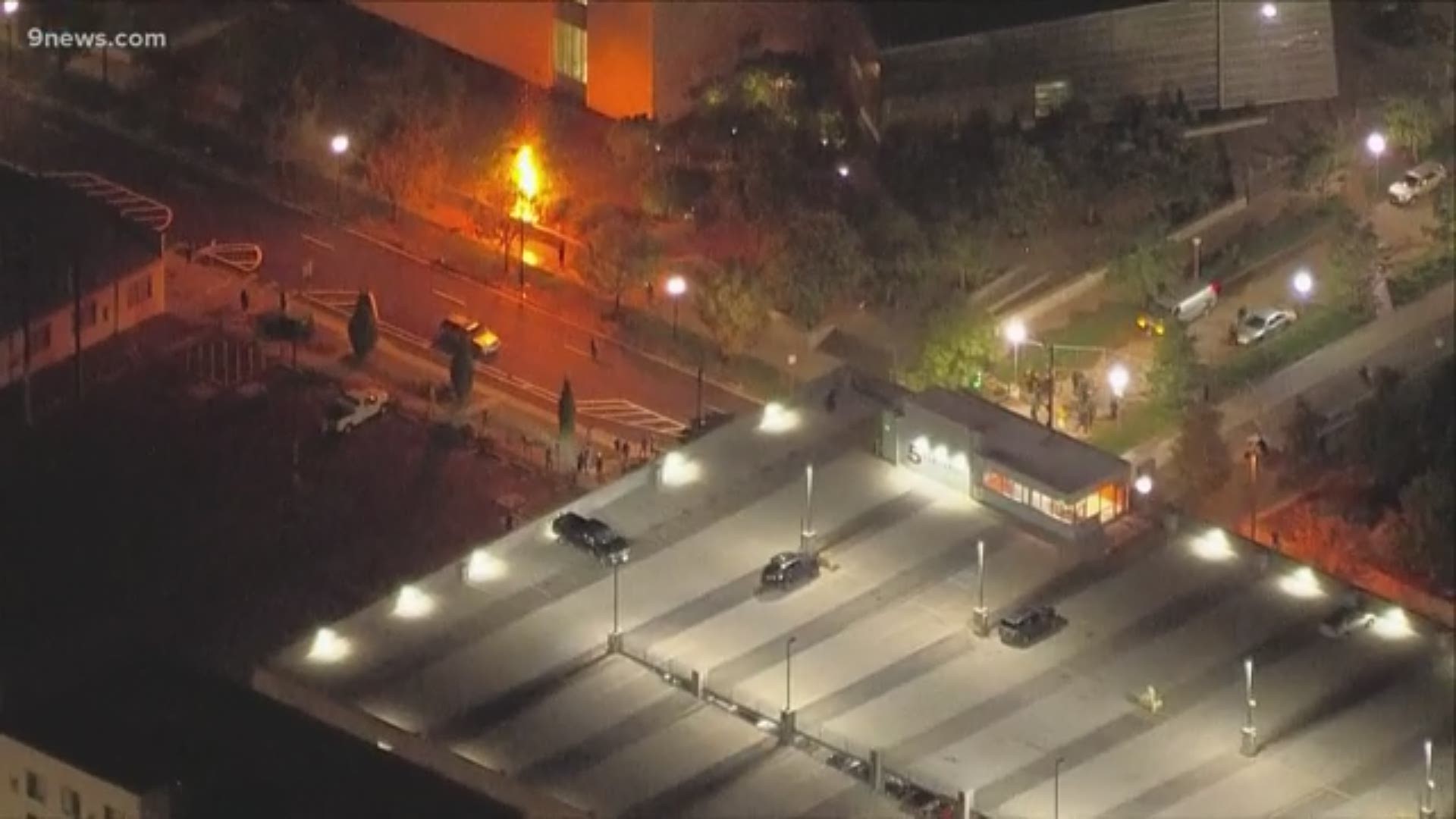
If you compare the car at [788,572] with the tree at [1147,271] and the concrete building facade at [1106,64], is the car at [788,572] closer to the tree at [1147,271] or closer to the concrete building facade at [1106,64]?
the tree at [1147,271]

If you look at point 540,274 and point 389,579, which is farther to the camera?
point 540,274

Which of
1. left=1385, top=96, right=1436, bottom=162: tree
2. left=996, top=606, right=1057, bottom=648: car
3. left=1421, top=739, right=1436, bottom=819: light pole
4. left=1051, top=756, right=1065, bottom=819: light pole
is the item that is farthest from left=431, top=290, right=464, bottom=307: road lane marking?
left=1421, top=739, right=1436, bottom=819: light pole

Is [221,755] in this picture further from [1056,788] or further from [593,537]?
[1056,788]

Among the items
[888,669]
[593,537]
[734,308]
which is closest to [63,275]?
[734,308]

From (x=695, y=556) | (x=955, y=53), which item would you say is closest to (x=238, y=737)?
(x=695, y=556)

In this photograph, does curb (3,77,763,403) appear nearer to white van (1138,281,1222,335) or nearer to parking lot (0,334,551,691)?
parking lot (0,334,551,691)

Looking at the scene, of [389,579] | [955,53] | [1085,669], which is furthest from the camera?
[955,53]

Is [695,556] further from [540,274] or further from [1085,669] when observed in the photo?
[540,274]

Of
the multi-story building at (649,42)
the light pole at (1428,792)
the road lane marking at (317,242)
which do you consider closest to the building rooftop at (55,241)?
the road lane marking at (317,242)
